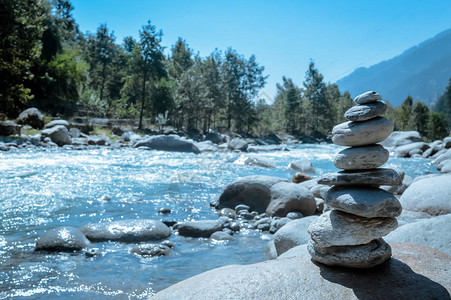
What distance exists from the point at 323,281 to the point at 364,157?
1.21 metres

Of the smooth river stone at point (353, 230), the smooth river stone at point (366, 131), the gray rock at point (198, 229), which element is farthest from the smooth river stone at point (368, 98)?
the gray rock at point (198, 229)

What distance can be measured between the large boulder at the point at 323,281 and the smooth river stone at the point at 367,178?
0.79 metres

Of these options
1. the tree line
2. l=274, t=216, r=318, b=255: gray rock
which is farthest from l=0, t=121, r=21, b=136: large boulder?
l=274, t=216, r=318, b=255: gray rock

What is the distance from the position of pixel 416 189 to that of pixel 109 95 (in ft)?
170

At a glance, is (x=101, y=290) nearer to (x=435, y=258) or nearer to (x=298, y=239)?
(x=298, y=239)

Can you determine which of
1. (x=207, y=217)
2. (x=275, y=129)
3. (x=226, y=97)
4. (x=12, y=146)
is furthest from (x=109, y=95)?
(x=207, y=217)

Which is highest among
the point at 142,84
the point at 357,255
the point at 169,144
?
the point at 142,84

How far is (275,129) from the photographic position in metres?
65.0

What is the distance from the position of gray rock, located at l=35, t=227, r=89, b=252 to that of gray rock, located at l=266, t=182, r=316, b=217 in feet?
14.4

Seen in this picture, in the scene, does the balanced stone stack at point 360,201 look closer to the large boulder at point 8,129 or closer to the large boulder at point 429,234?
the large boulder at point 429,234

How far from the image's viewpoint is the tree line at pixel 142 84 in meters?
21.3

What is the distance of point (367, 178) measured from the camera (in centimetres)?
315

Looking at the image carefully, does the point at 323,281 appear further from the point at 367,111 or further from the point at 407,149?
the point at 407,149

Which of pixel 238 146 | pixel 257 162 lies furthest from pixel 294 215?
pixel 238 146
